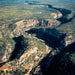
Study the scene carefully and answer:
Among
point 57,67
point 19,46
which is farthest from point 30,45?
point 57,67

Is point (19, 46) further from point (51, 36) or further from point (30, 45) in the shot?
point (51, 36)

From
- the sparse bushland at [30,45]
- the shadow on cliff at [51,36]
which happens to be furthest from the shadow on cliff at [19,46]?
the shadow on cliff at [51,36]

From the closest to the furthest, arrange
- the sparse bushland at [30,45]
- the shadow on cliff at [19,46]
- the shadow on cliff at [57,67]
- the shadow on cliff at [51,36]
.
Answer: the shadow on cliff at [57,67], the sparse bushland at [30,45], the shadow on cliff at [19,46], the shadow on cliff at [51,36]

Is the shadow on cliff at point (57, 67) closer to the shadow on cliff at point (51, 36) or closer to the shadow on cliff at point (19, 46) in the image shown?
the shadow on cliff at point (19, 46)

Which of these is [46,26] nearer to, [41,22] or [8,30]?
[41,22]

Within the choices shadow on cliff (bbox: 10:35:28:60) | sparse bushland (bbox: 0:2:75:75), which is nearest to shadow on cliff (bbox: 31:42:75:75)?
sparse bushland (bbox: 0:2:75:75)


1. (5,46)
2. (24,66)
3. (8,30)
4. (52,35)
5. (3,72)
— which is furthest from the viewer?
(52,35)

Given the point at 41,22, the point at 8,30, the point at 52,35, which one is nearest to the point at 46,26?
the point at 41,22

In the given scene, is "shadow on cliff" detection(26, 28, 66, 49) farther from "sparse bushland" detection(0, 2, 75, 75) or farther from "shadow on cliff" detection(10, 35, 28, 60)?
"shadow on cliff" detection(10, 35, 28, 60)
